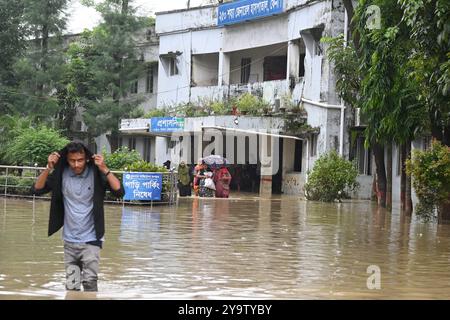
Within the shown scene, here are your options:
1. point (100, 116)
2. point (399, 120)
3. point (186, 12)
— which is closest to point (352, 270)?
point (399, 120)

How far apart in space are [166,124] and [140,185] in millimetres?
16629

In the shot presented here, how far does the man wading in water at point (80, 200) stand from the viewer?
9047mm

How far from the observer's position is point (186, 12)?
46125 mm

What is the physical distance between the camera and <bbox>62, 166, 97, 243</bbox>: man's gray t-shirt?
9062 millimetres

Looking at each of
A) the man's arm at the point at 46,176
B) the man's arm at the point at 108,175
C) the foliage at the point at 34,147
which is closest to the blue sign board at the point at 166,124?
the foliage at the point at 34,147

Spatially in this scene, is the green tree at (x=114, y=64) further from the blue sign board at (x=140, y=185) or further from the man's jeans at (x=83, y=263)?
the man's jeans at (x=83, y=263)

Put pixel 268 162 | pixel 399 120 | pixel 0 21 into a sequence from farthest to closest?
pixel 0 21 < pixel 268 162 < pixel 399 120

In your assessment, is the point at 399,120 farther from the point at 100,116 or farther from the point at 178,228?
the point at 100,116

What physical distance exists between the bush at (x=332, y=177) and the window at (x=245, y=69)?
507 inches

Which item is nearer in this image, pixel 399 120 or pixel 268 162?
pixel 399 120

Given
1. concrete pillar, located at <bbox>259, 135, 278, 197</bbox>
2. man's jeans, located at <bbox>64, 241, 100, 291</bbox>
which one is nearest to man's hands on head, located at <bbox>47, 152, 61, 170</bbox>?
man's jeans, located at <bbox>64, 241, 100, 291</bbox>

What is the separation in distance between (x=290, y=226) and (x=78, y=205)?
12.0 meters

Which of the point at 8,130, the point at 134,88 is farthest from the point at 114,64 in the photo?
the point at 8,130

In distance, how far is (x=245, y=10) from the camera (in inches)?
1631
